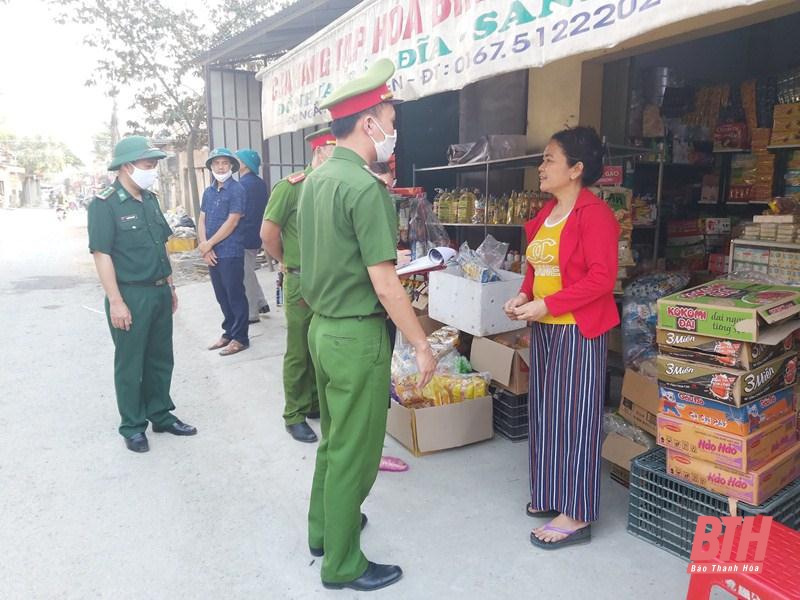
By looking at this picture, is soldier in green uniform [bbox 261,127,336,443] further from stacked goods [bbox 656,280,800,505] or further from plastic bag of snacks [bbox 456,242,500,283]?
stacked goods [bbox 656,280,800,505]

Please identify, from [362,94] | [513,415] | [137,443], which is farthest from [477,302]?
[137,443]

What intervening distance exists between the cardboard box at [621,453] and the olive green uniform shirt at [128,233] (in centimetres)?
268

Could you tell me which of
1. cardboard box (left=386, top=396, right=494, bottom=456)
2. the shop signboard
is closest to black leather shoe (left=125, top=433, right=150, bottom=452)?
cardboard box (left=386, top=396, right=494, bottom=456)

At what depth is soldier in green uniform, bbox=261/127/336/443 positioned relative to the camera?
3.42m

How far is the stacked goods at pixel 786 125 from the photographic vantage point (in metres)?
4.11

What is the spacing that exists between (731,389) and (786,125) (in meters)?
3.07

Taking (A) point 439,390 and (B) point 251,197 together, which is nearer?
(A) point 439,390

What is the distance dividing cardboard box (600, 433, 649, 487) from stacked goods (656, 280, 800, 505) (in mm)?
414

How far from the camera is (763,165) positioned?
4.43 metres

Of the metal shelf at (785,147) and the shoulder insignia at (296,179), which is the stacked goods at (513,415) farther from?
the metal shelf at (785,147)

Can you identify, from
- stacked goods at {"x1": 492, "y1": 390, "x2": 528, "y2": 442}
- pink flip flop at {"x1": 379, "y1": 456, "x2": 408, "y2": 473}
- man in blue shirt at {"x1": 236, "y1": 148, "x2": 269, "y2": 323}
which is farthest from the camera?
man in blue shirt at {"x1": 236, "y1": 148, "x2": 269, "y2": 323}

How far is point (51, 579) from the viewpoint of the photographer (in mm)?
2268

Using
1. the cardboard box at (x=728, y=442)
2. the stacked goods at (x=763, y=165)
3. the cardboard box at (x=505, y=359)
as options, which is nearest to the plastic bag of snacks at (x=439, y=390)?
the cardboard box at (x=505, y=359)

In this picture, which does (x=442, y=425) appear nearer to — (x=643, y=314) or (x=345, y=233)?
(x=643, y=314)
